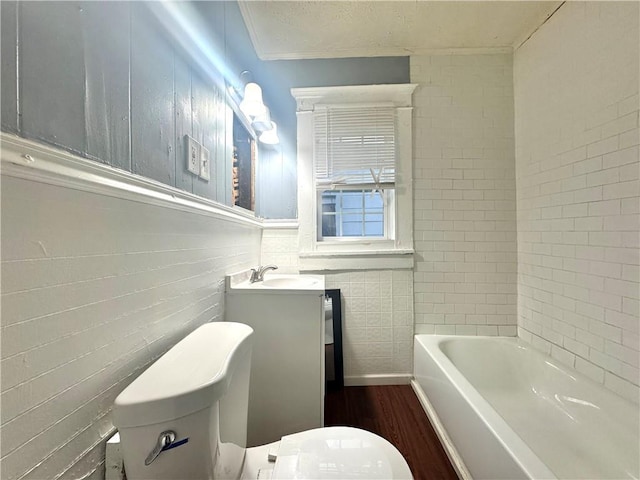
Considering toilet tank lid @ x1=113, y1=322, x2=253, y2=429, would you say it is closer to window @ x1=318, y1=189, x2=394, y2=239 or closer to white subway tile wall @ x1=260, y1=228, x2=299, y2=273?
white subway tile wall @ x1=260, y1=228, x2=299, y2=273

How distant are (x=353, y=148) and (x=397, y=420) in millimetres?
1930

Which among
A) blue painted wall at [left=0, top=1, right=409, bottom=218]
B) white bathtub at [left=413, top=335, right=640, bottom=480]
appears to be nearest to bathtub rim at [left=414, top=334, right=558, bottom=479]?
white bathtub at [left=413, top=335, right=640, bottom=480]

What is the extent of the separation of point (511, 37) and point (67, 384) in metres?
2.95

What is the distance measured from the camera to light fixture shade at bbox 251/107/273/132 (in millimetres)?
1783

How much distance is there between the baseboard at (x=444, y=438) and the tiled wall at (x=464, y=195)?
46 centimetres

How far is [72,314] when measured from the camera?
0.59m

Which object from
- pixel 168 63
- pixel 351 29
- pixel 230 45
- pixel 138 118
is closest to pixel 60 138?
pixel 138 118

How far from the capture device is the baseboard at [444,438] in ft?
4.03

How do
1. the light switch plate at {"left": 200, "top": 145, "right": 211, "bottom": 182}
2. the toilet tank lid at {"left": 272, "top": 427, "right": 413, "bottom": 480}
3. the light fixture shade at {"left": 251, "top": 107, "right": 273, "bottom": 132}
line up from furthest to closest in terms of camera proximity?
the light fixture shade at {"left": 251, "top": 107, "right": 273, "bottom": 132} → the light switch plate at {"left": 200, "top": 145, "right": 211, "bottom": 182} → the toilet tank lid at {"left": 272, "top": 427, "right": 413, "bottom": 480}

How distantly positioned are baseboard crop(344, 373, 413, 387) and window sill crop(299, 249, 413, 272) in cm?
83

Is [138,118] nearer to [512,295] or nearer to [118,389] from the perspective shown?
[118,389]

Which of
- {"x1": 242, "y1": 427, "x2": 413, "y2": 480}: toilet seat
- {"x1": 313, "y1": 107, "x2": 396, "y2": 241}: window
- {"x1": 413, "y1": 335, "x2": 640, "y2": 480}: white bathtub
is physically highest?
{"x1": 313, "y1": 107, "x2": 396, "y2": 241}: window

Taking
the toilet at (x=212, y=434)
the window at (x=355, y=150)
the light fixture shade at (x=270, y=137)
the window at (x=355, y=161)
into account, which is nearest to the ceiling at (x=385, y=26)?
the window at (x=355, y=161)

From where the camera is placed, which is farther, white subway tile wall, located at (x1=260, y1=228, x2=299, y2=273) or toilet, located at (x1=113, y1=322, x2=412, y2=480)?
white subway tile wall, located at (x1=260, y1=228, x2=299, y2=273)
